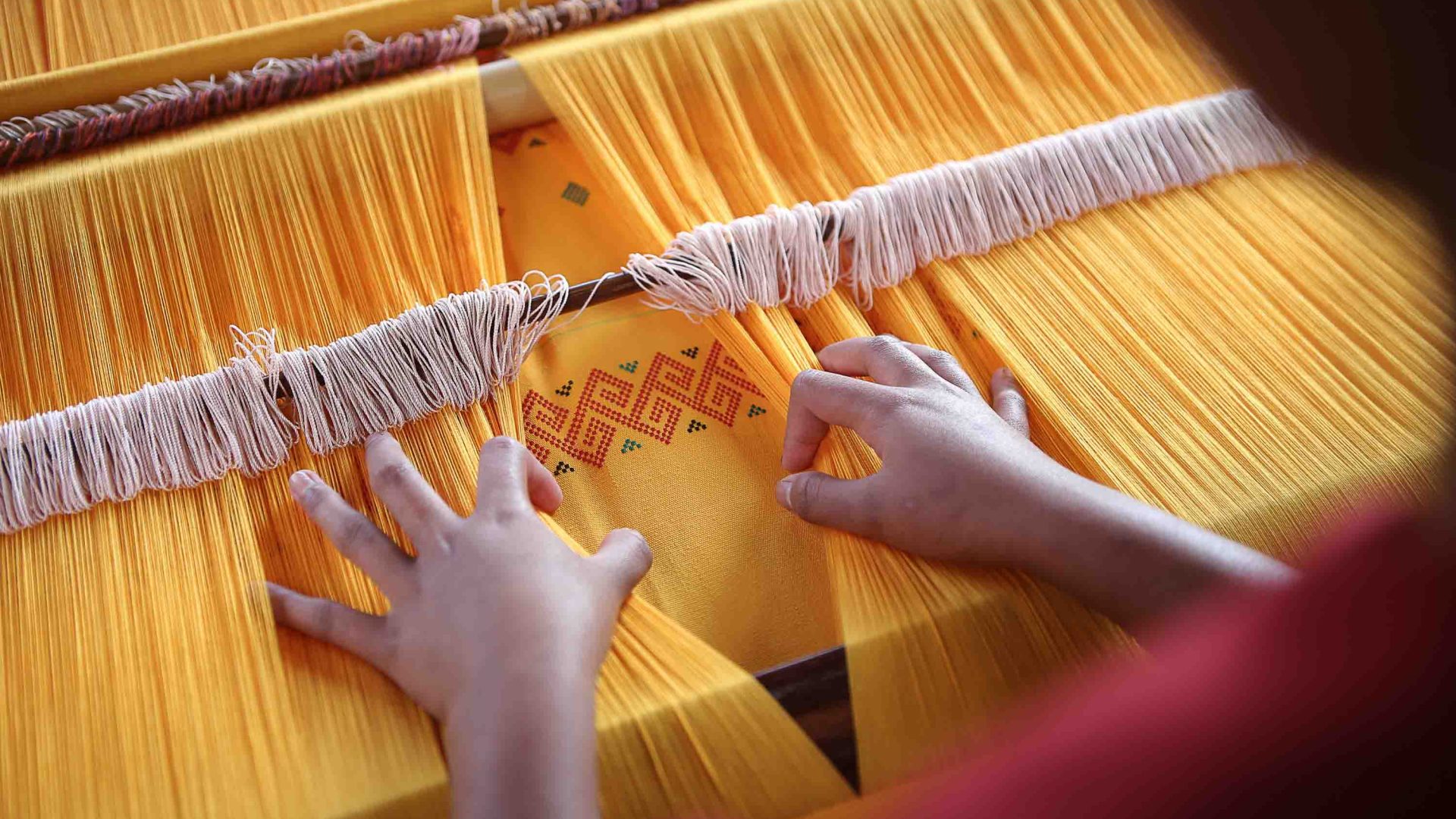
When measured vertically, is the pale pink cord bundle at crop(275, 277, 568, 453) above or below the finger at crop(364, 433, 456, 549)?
above

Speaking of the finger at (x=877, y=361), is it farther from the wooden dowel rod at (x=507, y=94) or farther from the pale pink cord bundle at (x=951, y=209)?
the wooden dowel rod at (x=507, y=94)

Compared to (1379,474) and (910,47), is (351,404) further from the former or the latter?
(1379,474)

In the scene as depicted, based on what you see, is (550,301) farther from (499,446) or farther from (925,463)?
(925,463)

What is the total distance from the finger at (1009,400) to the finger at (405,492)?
25.3 inches

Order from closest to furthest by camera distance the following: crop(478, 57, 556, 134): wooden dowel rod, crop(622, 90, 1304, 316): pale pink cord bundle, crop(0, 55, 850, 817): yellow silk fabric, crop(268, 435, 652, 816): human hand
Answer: crop(268, 435, 652, 816): human hand → crop(0, 55, 850, 817): yellow silk fabric → crop(622, 90, 1304, 316): pale pink cord bundle → crop(478, 57, 556, 134): wooden dowel rod

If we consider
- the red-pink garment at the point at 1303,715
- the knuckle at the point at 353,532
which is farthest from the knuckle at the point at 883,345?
the knuckle at the point at 353,532

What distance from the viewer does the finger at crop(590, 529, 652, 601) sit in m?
0.97

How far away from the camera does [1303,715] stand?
1.80 feet

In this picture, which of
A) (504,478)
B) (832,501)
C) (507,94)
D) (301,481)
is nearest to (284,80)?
(507,94)

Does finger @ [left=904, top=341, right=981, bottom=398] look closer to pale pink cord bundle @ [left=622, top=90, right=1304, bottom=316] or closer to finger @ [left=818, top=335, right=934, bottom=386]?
finger @ [left=818, top=335, right=934, bottom=386]

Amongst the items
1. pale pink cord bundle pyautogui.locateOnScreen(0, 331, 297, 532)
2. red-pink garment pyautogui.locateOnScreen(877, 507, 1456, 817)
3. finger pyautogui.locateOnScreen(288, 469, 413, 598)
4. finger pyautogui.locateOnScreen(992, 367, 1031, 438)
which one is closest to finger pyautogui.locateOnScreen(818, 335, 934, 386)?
finger pyautogui.locateOnScreen(992, 367, 1031, 438)

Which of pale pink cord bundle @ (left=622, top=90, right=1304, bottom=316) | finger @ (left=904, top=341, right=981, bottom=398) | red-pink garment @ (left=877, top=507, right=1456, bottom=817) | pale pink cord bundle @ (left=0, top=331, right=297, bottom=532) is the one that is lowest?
red-pink garment @ (left=877, top=507, right=1456, bottom=817)

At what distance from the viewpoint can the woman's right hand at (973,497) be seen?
0.86 meters

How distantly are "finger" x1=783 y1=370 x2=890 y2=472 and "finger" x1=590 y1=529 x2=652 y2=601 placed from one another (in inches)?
8.5
